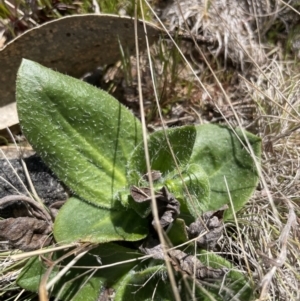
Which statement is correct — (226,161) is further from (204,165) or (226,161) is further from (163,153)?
(163,153)

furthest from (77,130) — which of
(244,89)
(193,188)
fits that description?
(244,89)

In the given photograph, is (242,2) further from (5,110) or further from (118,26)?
(5,110)

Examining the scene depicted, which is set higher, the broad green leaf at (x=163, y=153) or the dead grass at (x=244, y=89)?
the broad green leaf at (x=163, y=153)

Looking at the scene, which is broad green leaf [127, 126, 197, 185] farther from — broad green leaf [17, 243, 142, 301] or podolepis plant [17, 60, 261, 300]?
broad green leaf [17, 243, 142, 301]

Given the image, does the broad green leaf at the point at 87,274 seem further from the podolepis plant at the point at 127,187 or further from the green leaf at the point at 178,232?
the green leaf at the point at 178,232

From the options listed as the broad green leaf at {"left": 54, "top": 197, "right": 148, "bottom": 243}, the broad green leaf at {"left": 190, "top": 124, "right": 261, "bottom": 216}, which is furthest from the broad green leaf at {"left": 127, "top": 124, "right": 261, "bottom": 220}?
the broad green leaf at {"left": 54, "top": 197, "right": 148, "bottom": 243}

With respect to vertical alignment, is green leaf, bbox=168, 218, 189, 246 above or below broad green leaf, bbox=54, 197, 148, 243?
below

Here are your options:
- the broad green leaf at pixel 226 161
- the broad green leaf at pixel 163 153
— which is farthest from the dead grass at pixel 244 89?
the broad green leaf at pixel 163 153
